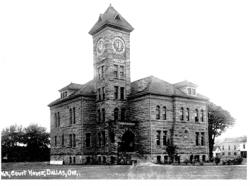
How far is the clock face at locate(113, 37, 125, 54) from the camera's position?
35531mm

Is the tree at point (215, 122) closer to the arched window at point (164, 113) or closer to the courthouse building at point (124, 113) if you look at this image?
the courthouse building at point (124, 113)

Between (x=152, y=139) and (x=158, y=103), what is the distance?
3342mm

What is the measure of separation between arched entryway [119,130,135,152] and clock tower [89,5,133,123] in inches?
68.6

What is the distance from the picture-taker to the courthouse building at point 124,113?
34344 millimetres

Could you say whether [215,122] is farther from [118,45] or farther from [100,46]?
[100,46]

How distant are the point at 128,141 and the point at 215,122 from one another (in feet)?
39.8

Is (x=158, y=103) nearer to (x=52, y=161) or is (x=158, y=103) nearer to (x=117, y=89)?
(x=117, y=89)

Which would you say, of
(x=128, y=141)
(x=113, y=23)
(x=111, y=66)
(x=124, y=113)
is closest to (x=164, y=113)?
(x=124, y=113)

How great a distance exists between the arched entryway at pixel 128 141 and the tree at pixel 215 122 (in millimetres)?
9741

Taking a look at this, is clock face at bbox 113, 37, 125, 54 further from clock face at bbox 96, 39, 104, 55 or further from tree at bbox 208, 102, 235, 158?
tree at bbox 208, 102, 235, 158

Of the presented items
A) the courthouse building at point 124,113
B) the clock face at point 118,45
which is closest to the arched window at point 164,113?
the courthouse building at point 124,113

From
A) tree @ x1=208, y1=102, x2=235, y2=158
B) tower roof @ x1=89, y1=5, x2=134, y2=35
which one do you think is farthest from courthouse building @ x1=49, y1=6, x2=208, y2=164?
tree @ x1=208, y1=102, x2=235, y2=158

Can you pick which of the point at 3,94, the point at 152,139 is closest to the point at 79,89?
the point at 152,139

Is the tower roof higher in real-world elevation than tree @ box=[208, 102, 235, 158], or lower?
higher
